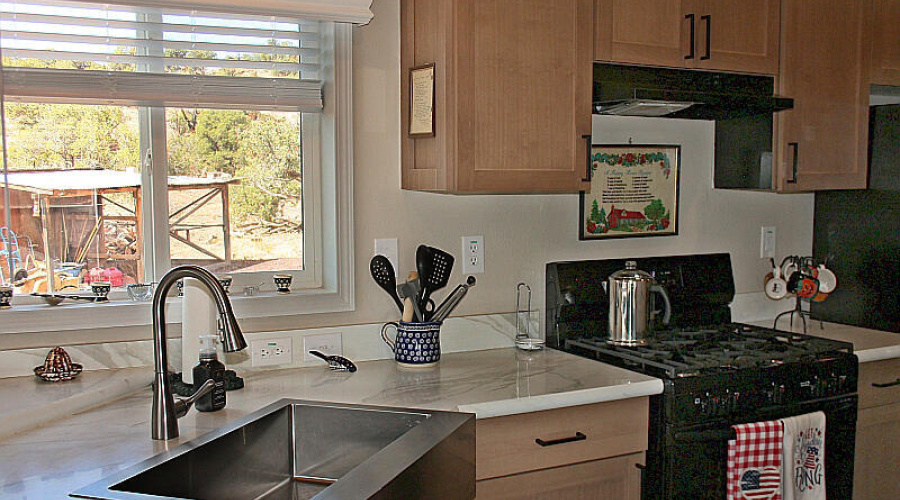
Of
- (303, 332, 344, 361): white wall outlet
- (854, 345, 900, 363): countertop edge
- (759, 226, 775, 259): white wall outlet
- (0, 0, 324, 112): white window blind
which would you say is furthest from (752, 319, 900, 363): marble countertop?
(0, 0, 324, 112): white window blind

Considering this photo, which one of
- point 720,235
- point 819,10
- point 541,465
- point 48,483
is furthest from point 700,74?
point 48,483

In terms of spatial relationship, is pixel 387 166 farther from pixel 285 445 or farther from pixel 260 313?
pixel 285 445

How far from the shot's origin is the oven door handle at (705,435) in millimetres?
2240

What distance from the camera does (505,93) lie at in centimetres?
231

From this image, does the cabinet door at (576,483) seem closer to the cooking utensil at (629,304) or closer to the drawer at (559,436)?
the drawer at (559,436)

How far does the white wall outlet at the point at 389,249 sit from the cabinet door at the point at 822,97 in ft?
4.30

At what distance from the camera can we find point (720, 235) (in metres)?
3.18

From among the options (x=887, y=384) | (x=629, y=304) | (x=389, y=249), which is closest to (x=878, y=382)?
(x=887, y=384)

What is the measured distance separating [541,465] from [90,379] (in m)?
1.18

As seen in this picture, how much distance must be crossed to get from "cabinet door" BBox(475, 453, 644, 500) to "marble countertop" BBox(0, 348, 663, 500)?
185 millimetres

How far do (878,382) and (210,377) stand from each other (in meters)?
2.10

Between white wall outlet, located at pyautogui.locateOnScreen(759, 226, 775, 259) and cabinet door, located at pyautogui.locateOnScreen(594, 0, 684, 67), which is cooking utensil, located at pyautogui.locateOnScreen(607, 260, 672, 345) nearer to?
cabinet door, located at pyautogui.locateOnScreen(594, 0, 684, 67)

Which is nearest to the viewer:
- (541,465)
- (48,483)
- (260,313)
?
(48,483)

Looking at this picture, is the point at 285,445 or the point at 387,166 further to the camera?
the point at 387,166
